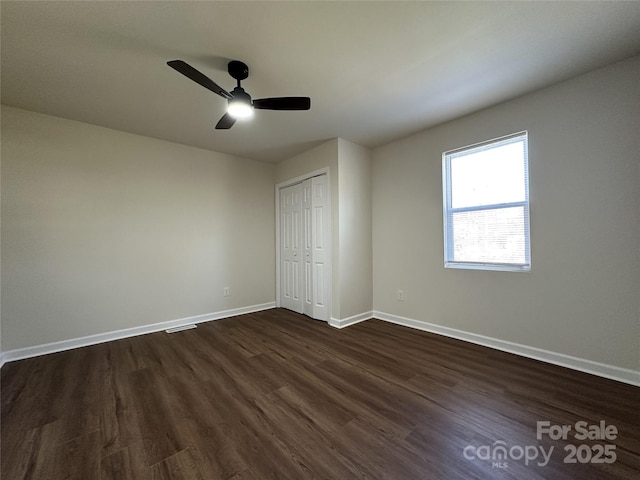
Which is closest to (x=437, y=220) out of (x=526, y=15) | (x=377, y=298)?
(x=377, y=298)

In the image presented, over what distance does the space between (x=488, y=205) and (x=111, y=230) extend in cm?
450

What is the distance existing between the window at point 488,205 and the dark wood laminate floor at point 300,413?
1032 mm

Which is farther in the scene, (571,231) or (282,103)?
(571,231)

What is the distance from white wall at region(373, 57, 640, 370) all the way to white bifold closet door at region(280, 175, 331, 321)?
1.52m

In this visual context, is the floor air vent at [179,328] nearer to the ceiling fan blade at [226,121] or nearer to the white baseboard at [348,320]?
the white baseboard at [348,320]

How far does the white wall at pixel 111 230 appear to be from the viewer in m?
2.64

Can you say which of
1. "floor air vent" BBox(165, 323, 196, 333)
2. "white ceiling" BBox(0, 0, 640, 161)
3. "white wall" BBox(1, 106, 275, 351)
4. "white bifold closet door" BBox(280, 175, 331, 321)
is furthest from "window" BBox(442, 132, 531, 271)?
"floor air vent" BBox(165, 323, 196, 333)

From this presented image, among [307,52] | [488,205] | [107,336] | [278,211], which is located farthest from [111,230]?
[488,205]

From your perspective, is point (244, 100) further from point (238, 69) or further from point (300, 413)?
point (300, 413)

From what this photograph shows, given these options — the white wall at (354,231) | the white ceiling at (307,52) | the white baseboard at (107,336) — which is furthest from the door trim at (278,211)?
the white ceiling at (307,52)

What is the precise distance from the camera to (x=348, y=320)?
3543 millimetres

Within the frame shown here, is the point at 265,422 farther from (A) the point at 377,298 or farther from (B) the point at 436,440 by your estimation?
(A) the point at 377,298

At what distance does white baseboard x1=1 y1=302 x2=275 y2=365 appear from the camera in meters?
2.60

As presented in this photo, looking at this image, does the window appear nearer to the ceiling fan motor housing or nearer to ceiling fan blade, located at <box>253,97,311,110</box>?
ceiling fan blade, located at <box>253,97,311,110</box>
